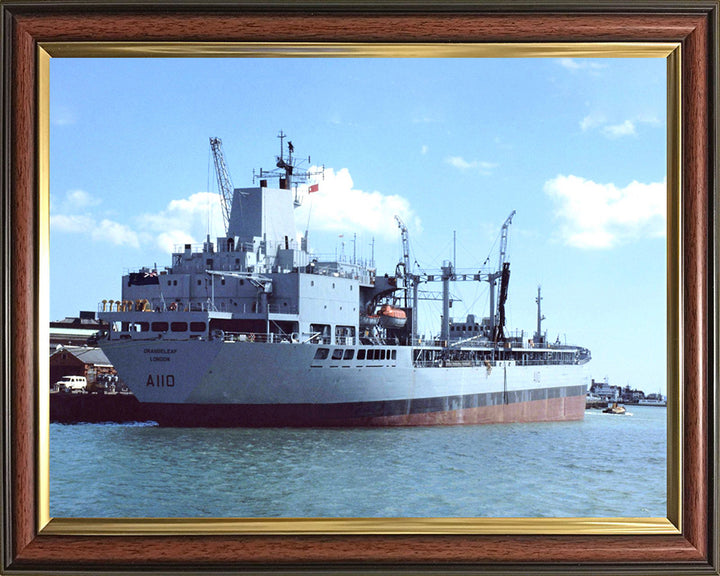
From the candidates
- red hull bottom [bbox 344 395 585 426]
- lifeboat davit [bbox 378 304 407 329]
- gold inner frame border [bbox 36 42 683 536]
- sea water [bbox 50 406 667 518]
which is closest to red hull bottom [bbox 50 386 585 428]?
red hull bottom [bbox 344 395 585 426]

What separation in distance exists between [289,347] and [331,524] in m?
14.8

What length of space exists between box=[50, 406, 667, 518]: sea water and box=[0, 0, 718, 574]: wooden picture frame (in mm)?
234

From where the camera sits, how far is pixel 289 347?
19.5 m

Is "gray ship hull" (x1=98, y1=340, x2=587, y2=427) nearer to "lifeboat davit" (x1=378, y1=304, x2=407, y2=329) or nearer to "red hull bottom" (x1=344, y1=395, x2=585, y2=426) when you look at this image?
"red hull bottom" (x1=344, y1=395, x2=585, y2=426)

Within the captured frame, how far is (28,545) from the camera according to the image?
4.73 m

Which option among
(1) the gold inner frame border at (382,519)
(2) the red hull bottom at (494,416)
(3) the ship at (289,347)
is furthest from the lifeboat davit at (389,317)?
(1) the gold inner frame border at (382,519)

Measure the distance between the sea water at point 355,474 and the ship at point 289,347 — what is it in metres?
1.64

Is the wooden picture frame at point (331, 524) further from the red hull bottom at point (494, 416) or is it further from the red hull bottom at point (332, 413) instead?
the red hull bottom at point (494, 416)

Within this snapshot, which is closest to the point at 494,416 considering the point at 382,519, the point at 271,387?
the point at 271,387

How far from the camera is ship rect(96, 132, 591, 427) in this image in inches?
730

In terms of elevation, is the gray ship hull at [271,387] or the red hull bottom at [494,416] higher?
the gray ship hull at [271,387]

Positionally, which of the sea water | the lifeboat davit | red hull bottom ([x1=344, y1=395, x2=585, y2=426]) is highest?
the lifeboat davit

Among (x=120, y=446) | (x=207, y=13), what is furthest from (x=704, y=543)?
(x=120, y=446)

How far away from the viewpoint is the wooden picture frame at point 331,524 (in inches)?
185
